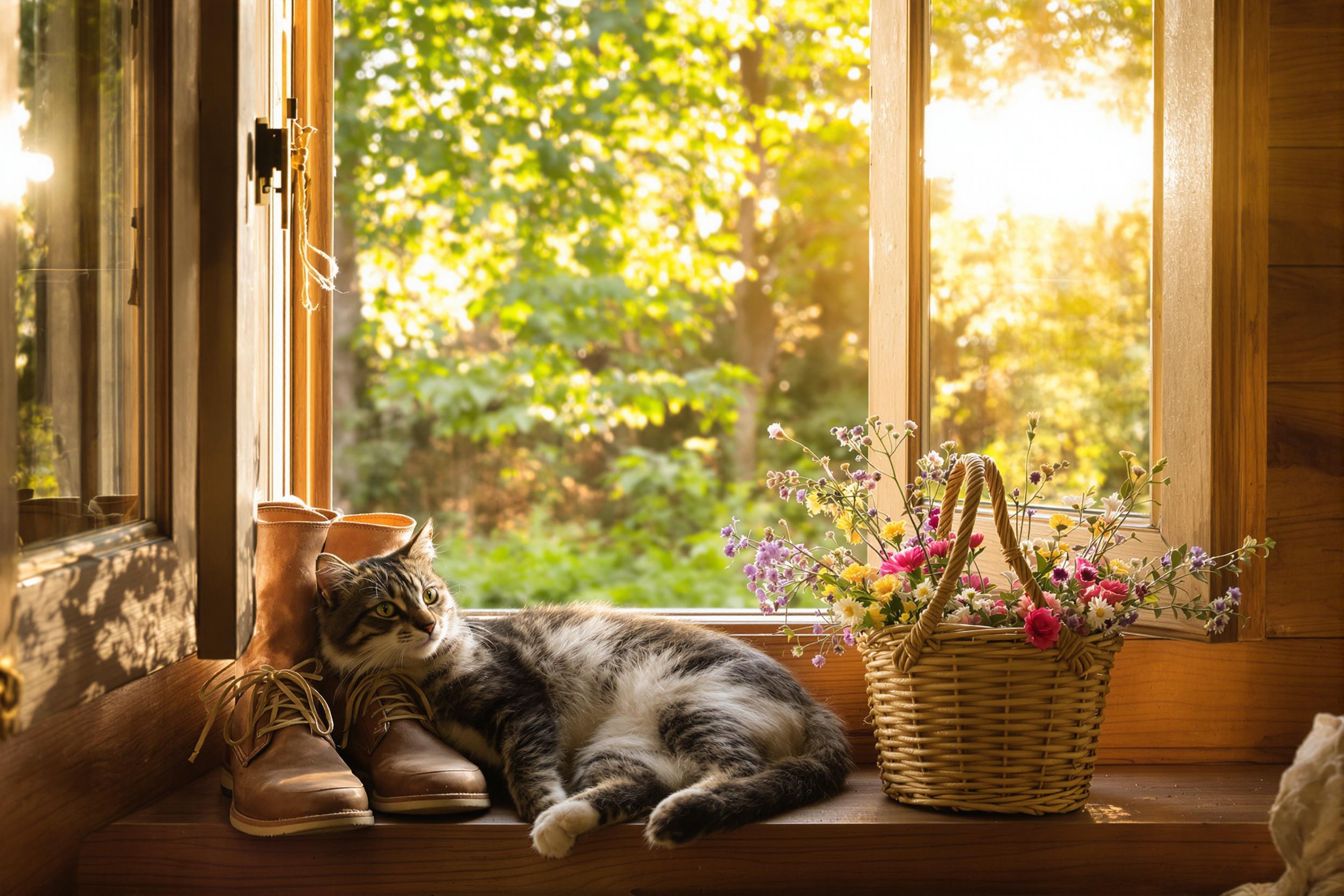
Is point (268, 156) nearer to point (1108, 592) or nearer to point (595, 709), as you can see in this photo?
point (595, 709)

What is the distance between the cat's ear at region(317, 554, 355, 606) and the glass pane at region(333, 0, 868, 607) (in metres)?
2.12

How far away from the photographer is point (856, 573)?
114cm

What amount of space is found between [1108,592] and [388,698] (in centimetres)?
96

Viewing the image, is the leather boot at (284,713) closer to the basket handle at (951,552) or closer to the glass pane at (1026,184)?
the basket handle at (951,552)

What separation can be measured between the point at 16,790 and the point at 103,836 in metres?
0.16

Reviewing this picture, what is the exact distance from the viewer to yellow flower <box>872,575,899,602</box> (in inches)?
43.4

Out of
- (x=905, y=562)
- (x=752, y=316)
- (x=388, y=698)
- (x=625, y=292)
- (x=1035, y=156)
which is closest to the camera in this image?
(x=905, y=562)

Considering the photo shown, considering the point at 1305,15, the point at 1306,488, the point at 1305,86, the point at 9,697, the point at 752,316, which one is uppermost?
the point at 752,316

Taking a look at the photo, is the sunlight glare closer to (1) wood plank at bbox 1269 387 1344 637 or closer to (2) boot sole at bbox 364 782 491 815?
(1) wood plank at bbox 1269 387 1344 637

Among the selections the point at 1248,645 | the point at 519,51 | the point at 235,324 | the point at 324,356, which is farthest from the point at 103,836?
the point at 519,51

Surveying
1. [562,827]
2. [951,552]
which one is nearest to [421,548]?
[562,827]

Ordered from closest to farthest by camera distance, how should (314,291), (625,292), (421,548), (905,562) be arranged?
1. (905,562)
2. (421,548)
3. (314,291)
4. (625,292)

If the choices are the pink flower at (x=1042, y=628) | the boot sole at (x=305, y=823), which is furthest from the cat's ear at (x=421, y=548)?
the pink flower at (x=1042, y=628)

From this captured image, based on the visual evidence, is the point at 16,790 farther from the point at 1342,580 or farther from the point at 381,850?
the point at 1342,580
